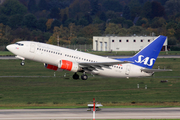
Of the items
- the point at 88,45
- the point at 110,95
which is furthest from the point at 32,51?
the point at 88,45

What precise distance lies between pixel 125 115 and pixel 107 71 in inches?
715

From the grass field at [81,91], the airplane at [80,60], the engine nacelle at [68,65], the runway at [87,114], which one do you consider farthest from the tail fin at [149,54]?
the runway at [87,114]

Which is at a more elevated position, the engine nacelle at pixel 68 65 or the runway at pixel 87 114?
the engine nacelle at pixel 68 65

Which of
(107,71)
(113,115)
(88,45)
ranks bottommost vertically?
(113,115)

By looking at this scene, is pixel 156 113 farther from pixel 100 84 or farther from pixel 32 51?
pixel 100 84

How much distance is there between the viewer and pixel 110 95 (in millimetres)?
65812

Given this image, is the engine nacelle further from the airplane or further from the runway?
the runway

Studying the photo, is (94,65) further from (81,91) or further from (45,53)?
(81,91)

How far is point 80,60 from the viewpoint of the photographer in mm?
57812

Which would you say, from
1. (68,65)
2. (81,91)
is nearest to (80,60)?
(68,65)

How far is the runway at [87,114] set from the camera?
41219 millimetres

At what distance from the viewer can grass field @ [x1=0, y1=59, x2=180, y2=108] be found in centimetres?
5731

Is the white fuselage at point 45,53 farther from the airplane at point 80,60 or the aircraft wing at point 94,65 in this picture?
the aircraft wing at point 94,65

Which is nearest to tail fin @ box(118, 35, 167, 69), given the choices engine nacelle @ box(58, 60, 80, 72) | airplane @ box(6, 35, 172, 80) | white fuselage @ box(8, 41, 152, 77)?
airplane @ box(6, 35, 172, 80)
